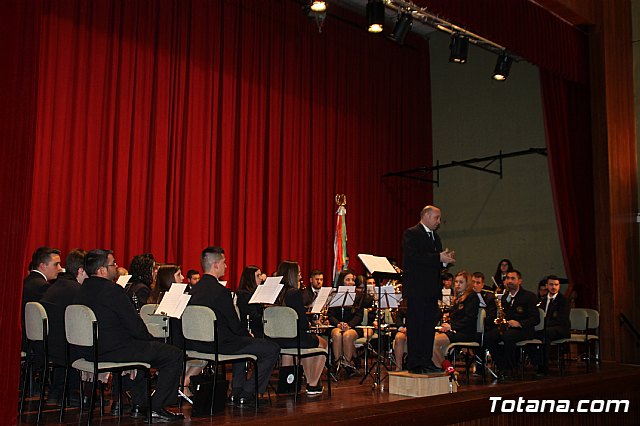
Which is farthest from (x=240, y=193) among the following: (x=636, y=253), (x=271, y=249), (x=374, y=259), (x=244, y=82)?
(x=636, y=253)

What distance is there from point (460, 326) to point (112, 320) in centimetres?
415

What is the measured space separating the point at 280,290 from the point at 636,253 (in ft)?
21.7

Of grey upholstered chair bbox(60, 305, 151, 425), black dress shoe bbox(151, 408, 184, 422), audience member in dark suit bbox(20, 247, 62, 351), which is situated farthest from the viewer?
audience member in dark suit bbox(20, 247, 62, 351)

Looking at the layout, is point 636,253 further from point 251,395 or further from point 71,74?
point 71,74

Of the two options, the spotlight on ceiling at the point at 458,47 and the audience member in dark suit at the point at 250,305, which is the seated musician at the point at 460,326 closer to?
the audience member in dark suit at the point at 250,305

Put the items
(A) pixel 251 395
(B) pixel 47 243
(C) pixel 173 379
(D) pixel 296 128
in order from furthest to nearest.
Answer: (D) pixel 296 128
(B) pixel 47 243
(A) pixel 251 395
(C) pixel 173 379

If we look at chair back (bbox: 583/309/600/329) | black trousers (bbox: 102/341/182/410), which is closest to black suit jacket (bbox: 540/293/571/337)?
chair back (bbox: 583/309/600/329)

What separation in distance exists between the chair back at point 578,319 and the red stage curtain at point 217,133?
16.0 feet

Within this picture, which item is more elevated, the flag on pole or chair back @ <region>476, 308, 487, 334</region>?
the flag on pole

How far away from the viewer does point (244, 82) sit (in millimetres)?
11750

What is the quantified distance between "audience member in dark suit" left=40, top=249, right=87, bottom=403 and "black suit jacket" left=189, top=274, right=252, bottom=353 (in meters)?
1.02

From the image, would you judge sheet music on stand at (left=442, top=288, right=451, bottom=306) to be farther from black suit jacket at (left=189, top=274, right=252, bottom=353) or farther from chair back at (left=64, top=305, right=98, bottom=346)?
chair back at (left=64, top=305, right=98, bottom=346)

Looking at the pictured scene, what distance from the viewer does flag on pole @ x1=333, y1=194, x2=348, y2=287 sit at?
1276 centimetres

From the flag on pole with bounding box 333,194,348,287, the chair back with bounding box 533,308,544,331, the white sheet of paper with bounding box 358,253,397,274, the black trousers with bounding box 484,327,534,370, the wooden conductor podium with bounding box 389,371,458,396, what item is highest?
the flag on pole with bounding box 333,194,348,287
